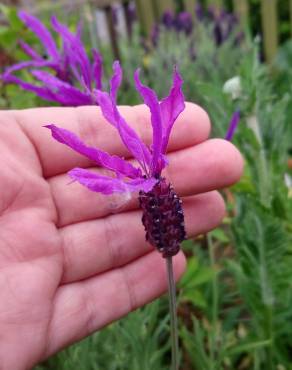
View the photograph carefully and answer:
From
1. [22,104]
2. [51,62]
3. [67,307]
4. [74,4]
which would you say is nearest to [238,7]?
[74,4]

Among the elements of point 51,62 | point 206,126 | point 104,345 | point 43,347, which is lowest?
point 104,345

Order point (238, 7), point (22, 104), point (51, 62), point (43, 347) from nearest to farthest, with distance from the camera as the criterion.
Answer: point (43, 347)
point (51, 62)
point (22, 104)
point (238, 7)

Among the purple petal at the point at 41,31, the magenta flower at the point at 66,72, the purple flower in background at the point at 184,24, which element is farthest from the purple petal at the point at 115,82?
the purple flower in background at the point at 184,24

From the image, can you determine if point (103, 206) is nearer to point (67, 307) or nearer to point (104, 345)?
point (67, 307)

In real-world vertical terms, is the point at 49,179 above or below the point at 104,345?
above

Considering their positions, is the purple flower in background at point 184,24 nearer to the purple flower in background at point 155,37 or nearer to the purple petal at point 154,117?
the purple flower in background at point 155,37

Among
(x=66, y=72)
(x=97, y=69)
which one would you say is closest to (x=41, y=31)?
(x=66, y=72)

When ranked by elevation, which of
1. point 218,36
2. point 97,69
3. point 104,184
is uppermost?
point 218,36

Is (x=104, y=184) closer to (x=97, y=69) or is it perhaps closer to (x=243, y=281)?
(x=97, y=69)
